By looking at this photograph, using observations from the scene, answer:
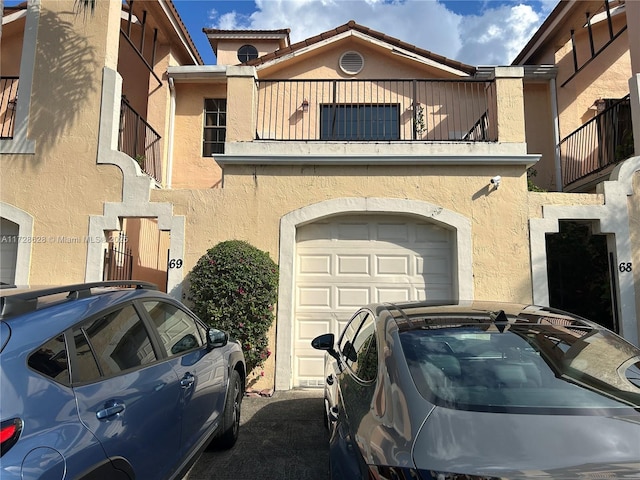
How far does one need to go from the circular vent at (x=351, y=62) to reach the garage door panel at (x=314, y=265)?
230 inches

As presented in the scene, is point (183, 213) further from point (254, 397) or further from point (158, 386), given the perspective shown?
point (158, 386)

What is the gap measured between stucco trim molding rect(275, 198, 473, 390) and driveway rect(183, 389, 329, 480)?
84 centimetres

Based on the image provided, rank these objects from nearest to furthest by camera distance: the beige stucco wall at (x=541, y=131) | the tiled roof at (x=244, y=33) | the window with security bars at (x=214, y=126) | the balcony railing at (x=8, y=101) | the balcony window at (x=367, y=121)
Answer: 1. the balcony railing at (x=8, y=101)
2. the beige stucco wall at (x=541, y=131)
3. the balcony window at (x=367, y=121)
4. the window with security bars at (x=214, y=126)
5. the tiled roof at (x=244, y=33)

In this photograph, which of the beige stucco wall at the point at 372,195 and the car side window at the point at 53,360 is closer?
the car side window at the point at 53,360

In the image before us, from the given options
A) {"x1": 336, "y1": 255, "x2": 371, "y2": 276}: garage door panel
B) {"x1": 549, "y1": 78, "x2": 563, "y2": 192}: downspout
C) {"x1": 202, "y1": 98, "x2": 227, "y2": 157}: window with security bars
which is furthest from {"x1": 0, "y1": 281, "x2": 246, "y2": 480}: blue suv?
{"x1": 549, "y1": 78, "x2": 563, "y2": 192}: downspout

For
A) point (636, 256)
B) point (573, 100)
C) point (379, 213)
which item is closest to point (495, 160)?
point (379, 213)

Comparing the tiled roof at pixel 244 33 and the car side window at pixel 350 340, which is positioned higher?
the tiled roof at pixel 244 33

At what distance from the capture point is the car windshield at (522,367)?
1970 mm

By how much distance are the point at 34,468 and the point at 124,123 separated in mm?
7631

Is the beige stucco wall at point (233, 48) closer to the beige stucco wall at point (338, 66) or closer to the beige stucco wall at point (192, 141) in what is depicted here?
the beige stucco wall at point (338, 66)

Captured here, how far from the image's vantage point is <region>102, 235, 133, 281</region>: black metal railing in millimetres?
6973

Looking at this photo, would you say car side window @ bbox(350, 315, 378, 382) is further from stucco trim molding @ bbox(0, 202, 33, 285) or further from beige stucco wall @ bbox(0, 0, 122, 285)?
stucco trim molding @ bbox(0, 202, 33, 285)

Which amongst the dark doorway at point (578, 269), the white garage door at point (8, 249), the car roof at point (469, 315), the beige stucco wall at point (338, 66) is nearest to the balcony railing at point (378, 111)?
the beige stucco wall at point (338, 66)

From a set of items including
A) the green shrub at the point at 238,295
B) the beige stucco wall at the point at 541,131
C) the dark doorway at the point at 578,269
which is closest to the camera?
the green shrub at the point at 238,295
